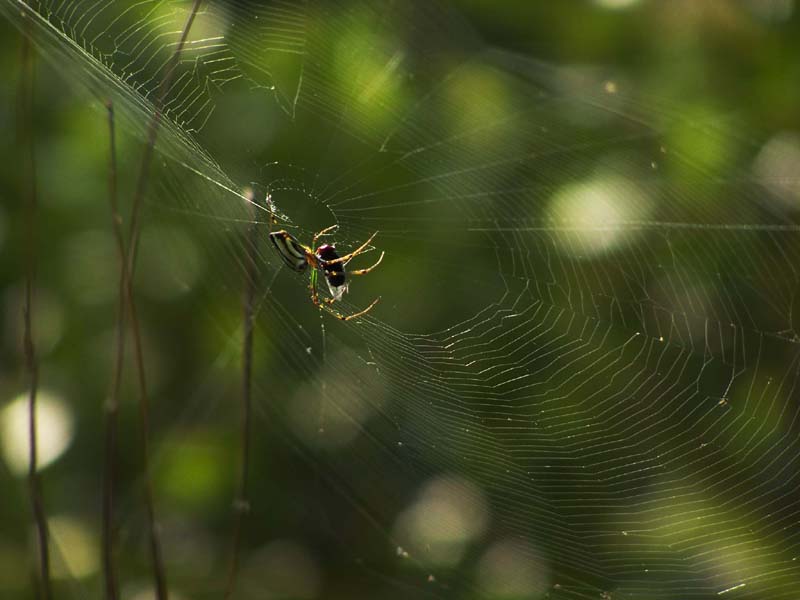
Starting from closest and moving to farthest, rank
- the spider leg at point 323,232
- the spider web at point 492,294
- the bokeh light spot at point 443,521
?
the spider web at point 492,294
the spider leg at point 323,232
the bokeh light spot at point 443,521

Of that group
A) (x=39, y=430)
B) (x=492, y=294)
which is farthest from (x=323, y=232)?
(x=39, y=430)

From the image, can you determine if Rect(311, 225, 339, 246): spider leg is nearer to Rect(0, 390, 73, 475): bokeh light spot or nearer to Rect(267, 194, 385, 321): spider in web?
Rect(267, 194, 385, 321): spider in web

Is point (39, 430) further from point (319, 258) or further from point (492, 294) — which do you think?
point (492, 294)

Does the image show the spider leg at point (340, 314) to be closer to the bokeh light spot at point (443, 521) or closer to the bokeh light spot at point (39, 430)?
the bokeh light spot at point (443, 521)

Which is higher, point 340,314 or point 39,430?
point 340,314

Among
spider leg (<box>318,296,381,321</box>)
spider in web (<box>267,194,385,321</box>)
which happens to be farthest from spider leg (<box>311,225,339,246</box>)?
spider leg (<box>318,296,381,321</box>)

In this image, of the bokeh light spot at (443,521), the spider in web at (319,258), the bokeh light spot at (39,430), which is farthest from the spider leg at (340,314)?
the bokeh light spot at (39,430)

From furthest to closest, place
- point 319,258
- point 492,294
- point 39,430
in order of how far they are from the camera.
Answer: point 39,430 < point 492,294 < point 319,258

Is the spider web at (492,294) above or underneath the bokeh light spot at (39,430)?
above

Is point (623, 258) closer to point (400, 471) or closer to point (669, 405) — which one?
point (669, 405)
